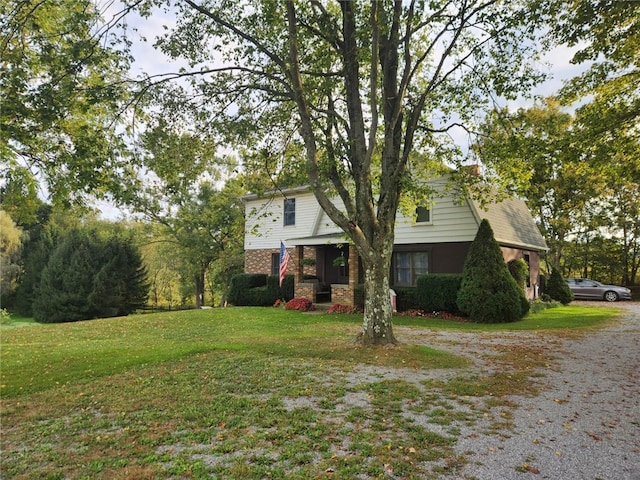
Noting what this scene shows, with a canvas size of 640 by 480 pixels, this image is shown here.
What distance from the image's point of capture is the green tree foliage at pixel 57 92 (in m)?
5.88

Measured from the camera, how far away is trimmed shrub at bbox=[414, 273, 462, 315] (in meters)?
14.2

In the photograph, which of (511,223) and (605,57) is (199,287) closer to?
(511,223)

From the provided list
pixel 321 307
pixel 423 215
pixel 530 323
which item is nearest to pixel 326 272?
pixel 321 307

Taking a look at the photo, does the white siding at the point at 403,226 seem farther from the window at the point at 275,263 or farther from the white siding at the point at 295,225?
the window at the point at 275,263

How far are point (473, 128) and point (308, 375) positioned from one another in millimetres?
7229

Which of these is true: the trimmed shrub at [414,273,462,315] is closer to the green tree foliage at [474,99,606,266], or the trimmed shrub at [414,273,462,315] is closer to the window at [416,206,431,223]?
the window at [416,206,431,223]

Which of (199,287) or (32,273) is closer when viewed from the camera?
(32,273)

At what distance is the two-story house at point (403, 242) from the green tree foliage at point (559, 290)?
2.76 feet

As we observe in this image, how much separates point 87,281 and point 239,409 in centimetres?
2240

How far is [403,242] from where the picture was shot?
16.6m

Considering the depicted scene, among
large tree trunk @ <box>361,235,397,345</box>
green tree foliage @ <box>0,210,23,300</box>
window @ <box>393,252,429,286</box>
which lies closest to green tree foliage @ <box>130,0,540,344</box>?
large tree trunk @ <box>361,235,397,345</box>

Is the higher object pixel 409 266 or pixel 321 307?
pixel 409 266

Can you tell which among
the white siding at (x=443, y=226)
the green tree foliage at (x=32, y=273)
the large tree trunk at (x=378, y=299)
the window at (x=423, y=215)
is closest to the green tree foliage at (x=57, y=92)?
the large tree trunk at (x=378, y=299)

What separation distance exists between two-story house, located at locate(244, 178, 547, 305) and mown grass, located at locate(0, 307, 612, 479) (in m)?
6.51
